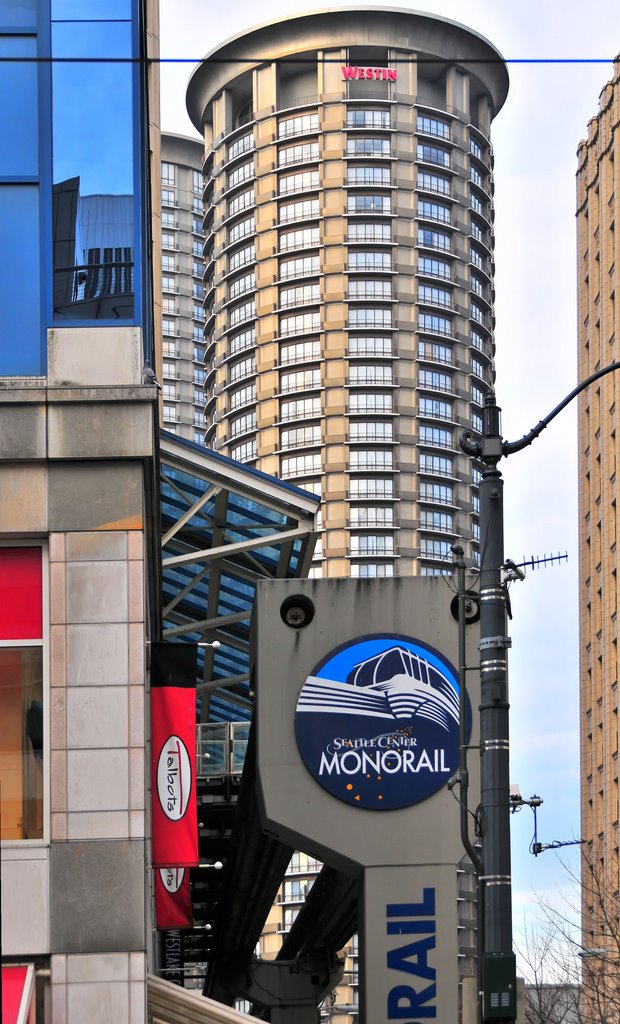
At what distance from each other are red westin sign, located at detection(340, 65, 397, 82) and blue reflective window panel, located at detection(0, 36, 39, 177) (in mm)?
126101

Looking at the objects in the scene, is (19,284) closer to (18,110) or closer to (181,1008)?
(18,110)

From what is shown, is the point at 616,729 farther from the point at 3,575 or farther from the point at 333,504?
the point at 3,575

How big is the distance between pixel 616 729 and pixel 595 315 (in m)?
23.1

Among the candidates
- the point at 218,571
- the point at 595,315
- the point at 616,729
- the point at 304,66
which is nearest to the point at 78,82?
the point at 218,571

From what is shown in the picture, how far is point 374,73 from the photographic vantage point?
143 meters

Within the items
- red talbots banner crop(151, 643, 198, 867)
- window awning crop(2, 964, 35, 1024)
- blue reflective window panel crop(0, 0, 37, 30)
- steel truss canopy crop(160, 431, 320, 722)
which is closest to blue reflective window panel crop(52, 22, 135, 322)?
blue reflective window panel crop(0, 0, 37, 30)

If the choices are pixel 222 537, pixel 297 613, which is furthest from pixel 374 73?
pixel 297 613

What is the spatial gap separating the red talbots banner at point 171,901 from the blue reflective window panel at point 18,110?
1324 centimetres

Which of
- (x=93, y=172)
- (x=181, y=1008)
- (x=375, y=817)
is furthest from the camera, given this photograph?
(x=375, y=817)

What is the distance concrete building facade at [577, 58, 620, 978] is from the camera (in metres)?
84.6

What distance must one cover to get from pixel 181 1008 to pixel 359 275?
123405 mm

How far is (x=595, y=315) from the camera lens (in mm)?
93125

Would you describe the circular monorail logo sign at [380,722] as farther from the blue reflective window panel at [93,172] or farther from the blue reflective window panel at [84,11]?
the blue reflective window panel at [84,11]

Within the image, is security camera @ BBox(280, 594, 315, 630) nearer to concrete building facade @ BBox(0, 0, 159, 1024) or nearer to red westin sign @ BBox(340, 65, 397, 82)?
concrete building facade @ BBox(0, 0, 159, 1024)
